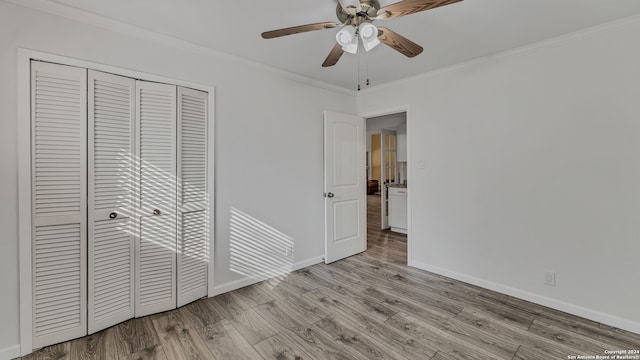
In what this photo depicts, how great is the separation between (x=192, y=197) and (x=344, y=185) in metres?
2.02

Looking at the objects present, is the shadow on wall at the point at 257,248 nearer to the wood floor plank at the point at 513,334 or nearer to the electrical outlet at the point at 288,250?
the electrical outlet at the point at 288,250

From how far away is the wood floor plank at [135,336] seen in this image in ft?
6.40

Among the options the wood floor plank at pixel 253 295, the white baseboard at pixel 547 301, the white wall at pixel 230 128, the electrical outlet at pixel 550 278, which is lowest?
the wood floor plank at pixel 253 295

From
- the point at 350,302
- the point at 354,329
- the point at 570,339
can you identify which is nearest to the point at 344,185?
the point at 350,302

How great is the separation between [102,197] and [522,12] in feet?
11.6

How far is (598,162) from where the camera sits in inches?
89.1

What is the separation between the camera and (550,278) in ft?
8.19

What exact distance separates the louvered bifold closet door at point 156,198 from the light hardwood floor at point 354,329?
223mm

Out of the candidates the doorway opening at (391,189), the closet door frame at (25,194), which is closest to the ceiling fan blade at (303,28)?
the closet door frame at (25,194)

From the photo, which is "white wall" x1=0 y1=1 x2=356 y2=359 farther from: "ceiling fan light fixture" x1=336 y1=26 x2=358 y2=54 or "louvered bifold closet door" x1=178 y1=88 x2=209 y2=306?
"ceiling fan light fixture" x1=336 y1=26 x2=358 y2=54

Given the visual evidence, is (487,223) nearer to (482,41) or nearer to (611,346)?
(611,346)

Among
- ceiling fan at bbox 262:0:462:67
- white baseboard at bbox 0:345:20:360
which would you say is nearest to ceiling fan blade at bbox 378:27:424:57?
ceiling fan at bbox 262:0:462:67

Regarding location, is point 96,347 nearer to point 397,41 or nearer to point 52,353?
point 52,353

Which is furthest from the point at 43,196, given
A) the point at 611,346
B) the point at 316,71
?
the point at 611,346
